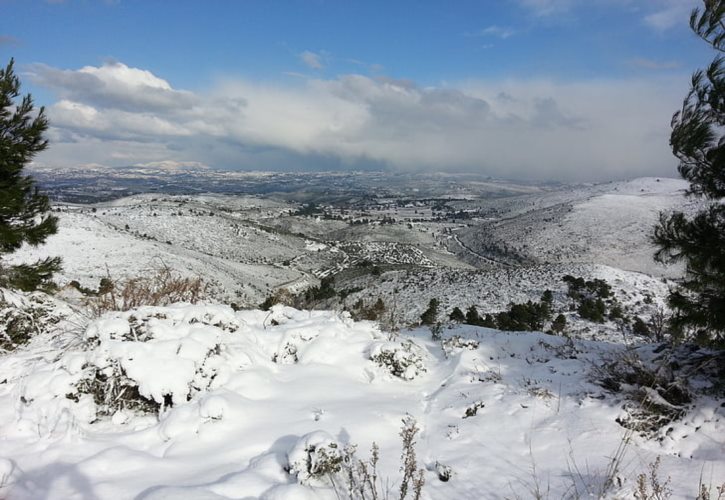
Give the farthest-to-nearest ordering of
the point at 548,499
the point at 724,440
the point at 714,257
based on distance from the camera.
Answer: the point at 714,257, the point at 724,440, the point at 548,499

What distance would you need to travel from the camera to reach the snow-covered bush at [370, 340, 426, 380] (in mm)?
6387

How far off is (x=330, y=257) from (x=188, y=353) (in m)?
70.8

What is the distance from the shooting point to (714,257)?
5.00m

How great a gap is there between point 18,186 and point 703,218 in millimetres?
13478

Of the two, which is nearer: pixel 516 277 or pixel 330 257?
pixel 516 277

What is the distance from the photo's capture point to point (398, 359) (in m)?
6.43

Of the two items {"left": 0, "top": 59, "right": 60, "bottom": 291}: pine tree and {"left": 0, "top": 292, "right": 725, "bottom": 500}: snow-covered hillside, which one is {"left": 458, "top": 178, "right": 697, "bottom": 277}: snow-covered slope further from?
{"left": 0, "top": 59, "right": 60, "bottom": 291}: pine tree

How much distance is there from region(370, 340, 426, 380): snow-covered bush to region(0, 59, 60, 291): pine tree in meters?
8.82

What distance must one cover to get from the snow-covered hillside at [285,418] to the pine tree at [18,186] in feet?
12.9

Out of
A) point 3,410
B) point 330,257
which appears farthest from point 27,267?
point 330,257

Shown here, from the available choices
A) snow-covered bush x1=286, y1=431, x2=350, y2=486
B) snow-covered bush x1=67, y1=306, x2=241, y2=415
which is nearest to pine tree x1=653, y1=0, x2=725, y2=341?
snow-covered bush x1=286, y1=431, x2=350, y2=486

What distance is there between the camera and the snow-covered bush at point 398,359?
251 inches

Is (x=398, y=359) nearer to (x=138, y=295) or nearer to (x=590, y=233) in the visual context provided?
(x=138, y=295)

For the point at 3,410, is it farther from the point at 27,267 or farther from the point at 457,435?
the point at 27,267
